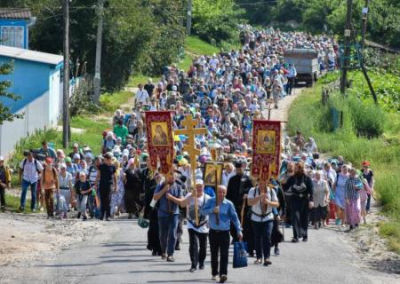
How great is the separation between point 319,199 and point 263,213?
22.1ft

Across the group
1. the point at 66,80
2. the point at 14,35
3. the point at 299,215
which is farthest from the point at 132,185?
the point at 14,35

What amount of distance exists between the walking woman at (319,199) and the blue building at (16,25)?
21840 millimetres

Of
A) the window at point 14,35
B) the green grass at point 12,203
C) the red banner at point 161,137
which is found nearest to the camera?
the red banner at point 161,137

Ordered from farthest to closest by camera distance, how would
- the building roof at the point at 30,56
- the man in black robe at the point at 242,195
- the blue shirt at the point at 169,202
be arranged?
the building roof at the point at 30,56 → the man in black robe at the point at 242,195 → the blue shirt at the point at 169,202

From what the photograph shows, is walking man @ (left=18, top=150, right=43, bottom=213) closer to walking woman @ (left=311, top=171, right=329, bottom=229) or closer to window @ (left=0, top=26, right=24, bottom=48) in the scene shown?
walking woman @ (left=311, top=171, right=329, bottom=229)

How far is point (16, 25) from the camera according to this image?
154 ft

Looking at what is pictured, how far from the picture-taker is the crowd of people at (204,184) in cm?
1989

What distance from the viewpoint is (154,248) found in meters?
21.3

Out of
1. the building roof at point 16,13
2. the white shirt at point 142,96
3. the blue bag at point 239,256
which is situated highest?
the building roof at point 16,13

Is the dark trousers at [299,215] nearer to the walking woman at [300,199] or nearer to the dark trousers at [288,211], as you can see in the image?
the walking woman at [300,199]

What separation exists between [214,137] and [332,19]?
170 ft

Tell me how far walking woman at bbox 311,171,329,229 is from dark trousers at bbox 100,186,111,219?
4233 millimetres

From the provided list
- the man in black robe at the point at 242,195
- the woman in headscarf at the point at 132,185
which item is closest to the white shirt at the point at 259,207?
the man in black robe at the point at 242,195

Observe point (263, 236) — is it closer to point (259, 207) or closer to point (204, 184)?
point (259, 207)
